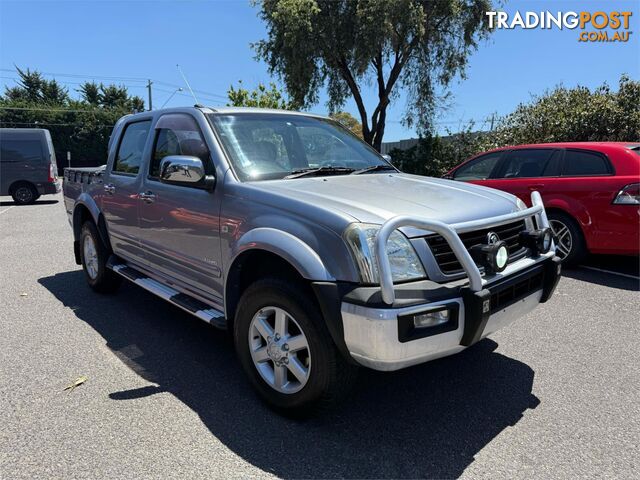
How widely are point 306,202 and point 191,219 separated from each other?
1161 mm

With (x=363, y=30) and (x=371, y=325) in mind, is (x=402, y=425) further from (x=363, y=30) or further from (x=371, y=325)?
(x=363, y=30)

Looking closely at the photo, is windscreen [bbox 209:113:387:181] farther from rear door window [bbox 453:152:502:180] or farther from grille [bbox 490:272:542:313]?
rear door window [bbox 453:152:502:180]

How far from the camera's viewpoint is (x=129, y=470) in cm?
243

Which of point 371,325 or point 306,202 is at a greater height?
point 306,202

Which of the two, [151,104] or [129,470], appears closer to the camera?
[129,470]

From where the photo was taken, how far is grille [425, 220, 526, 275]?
2596mm

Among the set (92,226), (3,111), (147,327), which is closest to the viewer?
(147,327)

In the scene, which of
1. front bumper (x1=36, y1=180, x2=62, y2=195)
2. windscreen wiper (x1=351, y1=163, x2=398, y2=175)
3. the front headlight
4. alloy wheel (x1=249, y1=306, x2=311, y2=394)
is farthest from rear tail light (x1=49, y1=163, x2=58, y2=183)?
the front headlight

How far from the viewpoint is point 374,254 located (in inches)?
94.3

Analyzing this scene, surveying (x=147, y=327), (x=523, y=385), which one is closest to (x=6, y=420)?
(x=147, y=327)

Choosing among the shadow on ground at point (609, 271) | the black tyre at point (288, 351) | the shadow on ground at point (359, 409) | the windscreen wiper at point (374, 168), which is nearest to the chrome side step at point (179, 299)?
the black tyre at point (288, 351)

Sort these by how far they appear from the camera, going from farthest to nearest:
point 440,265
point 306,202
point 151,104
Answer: point 151,104
point 306,202
point 440,265

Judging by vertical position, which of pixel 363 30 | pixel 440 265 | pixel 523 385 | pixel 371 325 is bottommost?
pixel 523 385

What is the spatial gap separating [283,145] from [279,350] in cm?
168
